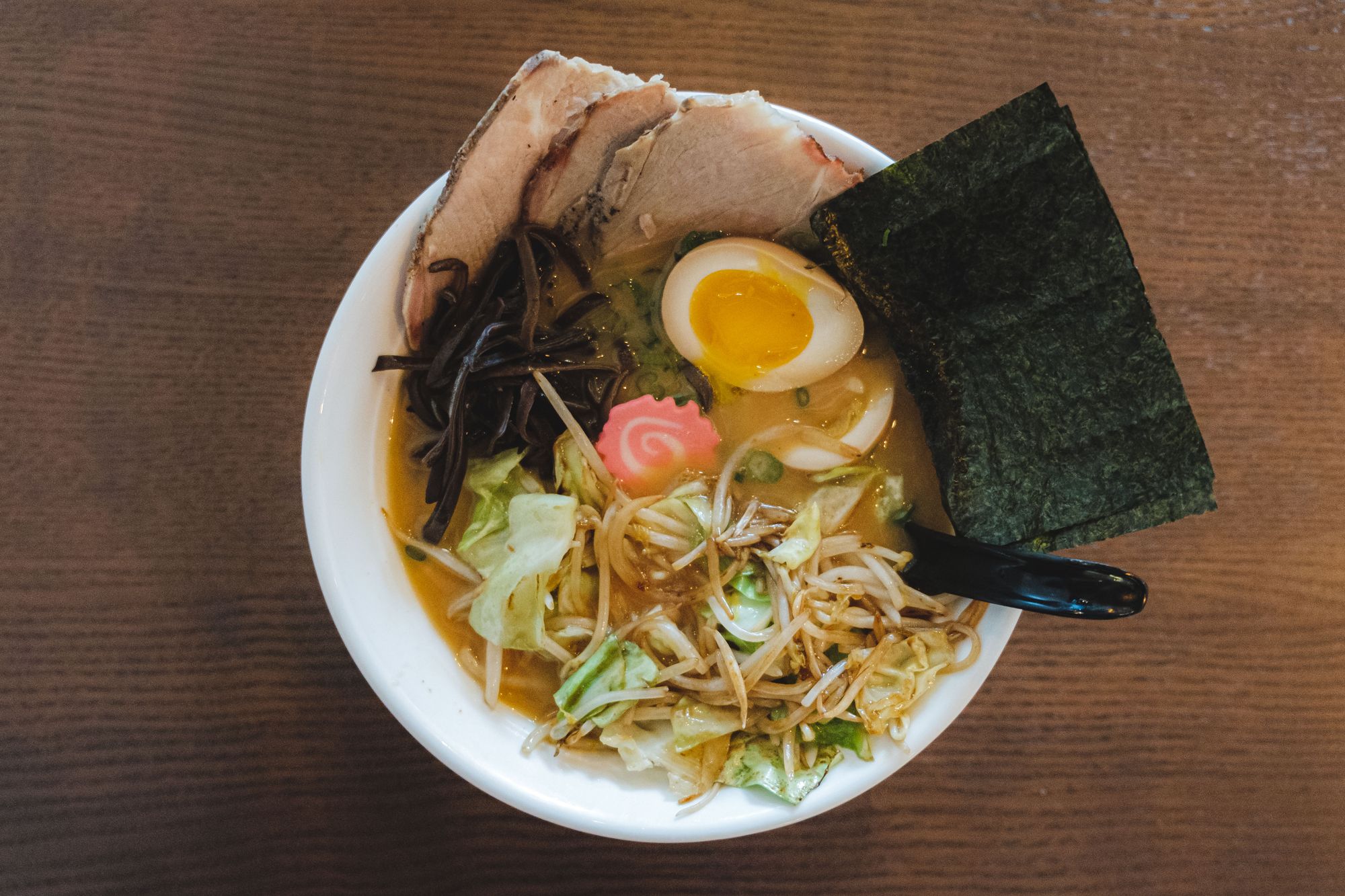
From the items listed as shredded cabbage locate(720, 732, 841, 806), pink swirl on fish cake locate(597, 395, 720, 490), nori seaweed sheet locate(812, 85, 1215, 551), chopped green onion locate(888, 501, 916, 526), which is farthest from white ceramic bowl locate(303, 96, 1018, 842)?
pink swirl on fish cake locate(597, 395, 720, 490)

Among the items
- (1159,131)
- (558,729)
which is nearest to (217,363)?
(558,729)

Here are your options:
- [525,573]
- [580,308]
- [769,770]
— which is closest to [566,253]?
[580,308]

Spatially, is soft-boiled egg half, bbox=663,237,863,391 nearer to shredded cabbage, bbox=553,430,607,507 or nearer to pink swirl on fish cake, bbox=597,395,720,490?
pink swirl on fish cake, bbox=597,395,720,490

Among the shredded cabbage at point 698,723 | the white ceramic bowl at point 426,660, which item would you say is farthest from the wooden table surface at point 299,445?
the shredded cabbage at point 698,723

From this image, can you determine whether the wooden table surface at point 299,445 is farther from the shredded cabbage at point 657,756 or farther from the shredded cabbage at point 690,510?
the shredded cabbage at point 690,510

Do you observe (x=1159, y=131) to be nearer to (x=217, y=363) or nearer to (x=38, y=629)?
(x=217, y=363)
